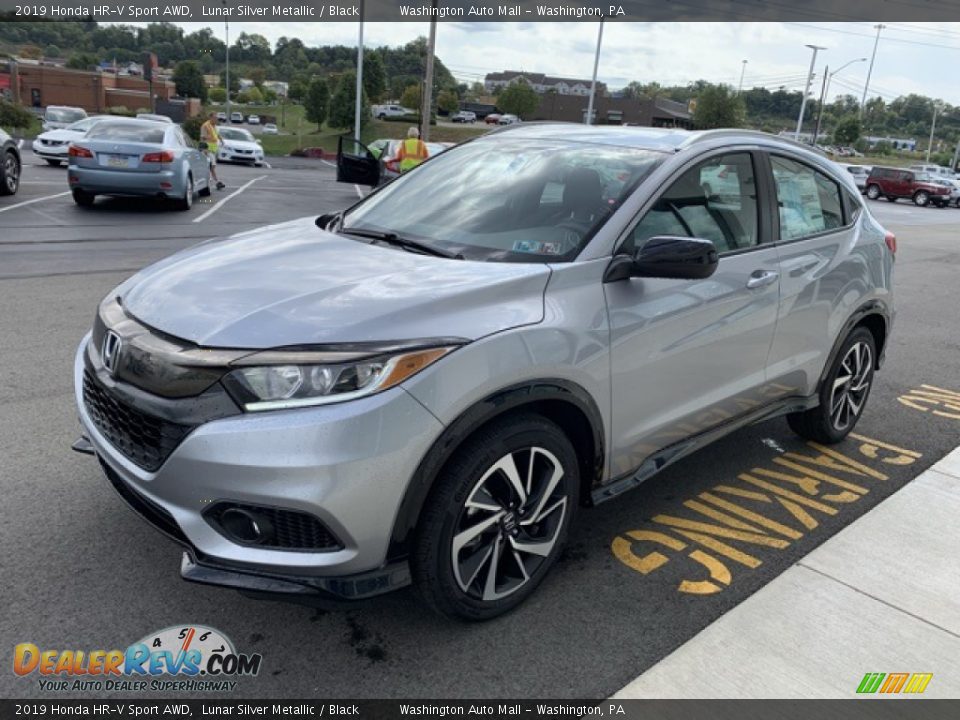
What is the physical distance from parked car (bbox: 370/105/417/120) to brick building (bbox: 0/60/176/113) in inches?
911

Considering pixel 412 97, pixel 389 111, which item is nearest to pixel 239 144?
pixel 412 97

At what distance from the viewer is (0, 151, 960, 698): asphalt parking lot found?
8.80 ft

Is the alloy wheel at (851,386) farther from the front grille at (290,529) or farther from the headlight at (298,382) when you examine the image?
the front grille at (290,529)

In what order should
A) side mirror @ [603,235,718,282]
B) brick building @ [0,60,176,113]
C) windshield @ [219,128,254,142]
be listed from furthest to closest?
1. brick building @ [0,60,176,113]
2. windshield @ [219,128,254,142]
3. side mirror @ [603,235,718,282]

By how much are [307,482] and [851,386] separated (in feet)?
12.2

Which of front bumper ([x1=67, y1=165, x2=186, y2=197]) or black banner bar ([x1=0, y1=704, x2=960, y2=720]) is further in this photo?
front bumper ([x1=67, y1=165, x2=186, y2=197])

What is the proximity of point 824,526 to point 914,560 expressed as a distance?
0.42 m

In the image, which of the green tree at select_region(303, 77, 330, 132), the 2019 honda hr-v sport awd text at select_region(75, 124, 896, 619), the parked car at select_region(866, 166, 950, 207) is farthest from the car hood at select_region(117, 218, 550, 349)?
the green tree at select_region(303, 77, 330, 132)

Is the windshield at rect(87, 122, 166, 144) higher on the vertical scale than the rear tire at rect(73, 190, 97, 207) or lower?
higher

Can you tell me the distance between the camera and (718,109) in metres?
66.2

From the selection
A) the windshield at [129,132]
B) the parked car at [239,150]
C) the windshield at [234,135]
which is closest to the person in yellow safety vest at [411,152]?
the windshield at [129,132]

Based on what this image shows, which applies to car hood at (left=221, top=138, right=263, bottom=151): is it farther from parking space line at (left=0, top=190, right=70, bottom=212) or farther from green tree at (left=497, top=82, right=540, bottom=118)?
green tree at (left=497, top=82, right=540, bottom=118)

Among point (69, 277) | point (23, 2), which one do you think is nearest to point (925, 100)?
point (23, 2)

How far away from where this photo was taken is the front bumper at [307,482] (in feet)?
7.62
